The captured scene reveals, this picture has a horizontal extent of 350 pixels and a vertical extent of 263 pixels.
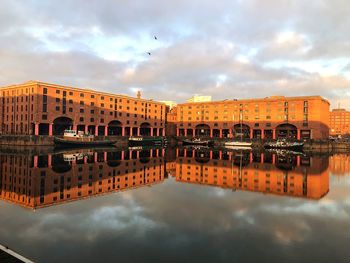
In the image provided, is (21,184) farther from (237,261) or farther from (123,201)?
(237,261)

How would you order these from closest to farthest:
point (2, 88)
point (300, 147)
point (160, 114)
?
point (300, 147) → point (2, 88) → point (160, 114)

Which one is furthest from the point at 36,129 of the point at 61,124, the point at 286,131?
the point at 286,131

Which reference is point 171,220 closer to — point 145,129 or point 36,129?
point 36,129

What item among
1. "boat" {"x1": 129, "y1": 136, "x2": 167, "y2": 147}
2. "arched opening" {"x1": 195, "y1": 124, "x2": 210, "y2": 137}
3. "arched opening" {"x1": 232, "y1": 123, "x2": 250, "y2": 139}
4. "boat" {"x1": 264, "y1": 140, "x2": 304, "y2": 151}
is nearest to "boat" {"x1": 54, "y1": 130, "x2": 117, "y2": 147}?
"boat" {"x1": 129, "y1": 136, "x2": 167, "y2": 147}

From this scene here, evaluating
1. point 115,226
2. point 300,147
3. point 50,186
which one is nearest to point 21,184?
point 50,186

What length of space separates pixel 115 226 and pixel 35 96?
69100 millimetres

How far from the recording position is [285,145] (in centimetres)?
7919

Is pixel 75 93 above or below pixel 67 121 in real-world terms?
above

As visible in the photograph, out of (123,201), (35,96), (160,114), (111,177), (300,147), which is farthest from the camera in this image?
(160,114)

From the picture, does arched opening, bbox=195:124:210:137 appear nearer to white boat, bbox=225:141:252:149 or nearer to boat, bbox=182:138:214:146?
boat, bbox=182:138:214:146

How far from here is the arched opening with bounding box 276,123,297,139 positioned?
304ft

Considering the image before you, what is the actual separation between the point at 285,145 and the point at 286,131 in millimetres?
19421

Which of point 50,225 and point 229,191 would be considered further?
point 229,191

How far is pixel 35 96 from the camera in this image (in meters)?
70.3
